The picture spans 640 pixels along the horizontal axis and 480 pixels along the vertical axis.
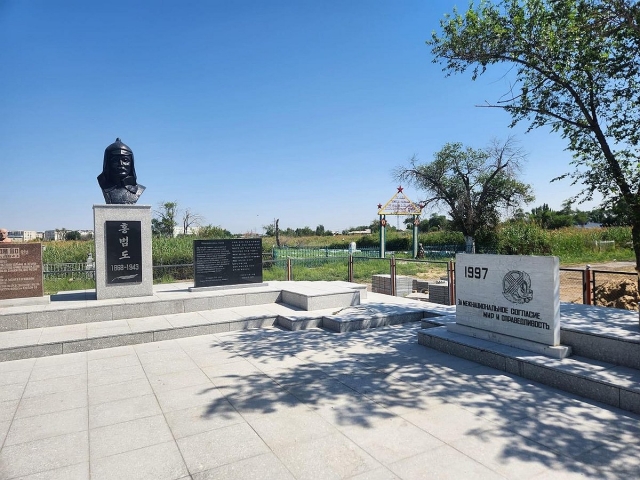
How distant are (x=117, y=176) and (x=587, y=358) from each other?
33.9 ft

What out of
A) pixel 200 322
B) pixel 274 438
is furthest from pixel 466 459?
pixel 200 322

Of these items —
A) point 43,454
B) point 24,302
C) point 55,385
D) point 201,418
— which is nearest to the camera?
point 43,454

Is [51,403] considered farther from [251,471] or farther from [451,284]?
[451,284]

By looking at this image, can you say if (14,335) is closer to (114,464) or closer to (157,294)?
(157,294)

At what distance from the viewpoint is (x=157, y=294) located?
33.8 feet

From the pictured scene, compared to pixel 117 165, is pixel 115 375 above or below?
below

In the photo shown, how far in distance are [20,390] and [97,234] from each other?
489 cm

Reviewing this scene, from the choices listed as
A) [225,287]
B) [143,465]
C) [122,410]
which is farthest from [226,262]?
[143,465]

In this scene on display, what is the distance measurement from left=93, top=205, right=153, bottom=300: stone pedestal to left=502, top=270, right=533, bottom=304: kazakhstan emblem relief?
308 inches

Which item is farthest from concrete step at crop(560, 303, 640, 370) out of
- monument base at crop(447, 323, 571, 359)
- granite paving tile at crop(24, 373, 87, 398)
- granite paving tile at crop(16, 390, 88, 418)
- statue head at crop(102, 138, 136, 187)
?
statue head at crop(102, 138, 136, 187)

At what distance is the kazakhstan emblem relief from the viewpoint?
19.6ft

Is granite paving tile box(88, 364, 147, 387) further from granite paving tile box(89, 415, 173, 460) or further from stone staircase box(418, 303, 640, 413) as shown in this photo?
stone staircase box(418, 303, 640, 413)

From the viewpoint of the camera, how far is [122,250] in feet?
32.0

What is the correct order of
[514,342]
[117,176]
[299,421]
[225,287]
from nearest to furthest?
[299,421], [514,342], [117,176], [225,287]
